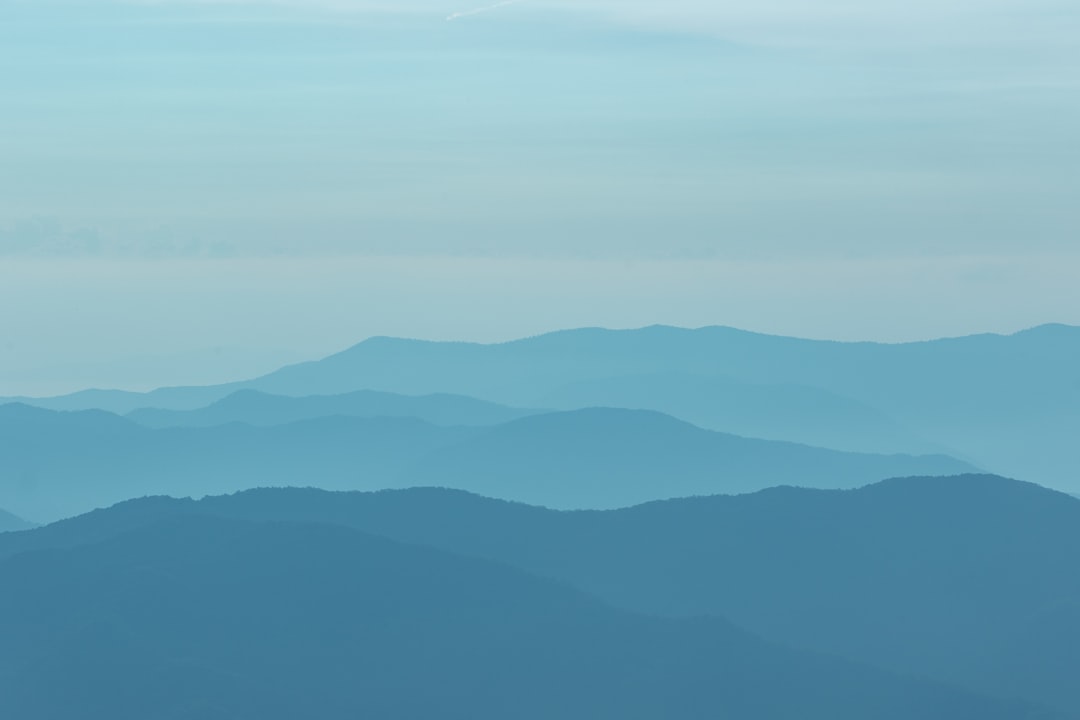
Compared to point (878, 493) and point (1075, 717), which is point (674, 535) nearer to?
point (878, 493)

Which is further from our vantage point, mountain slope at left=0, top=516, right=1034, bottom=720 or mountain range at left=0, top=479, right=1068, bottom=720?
mountain range at left=0, top=479, right=1068, bottom=720

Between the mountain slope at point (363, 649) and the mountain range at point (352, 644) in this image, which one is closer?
the mountain slope at point (363, 649)

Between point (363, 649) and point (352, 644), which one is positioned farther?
point (352, 644)

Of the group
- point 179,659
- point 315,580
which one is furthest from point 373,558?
point 179,659
